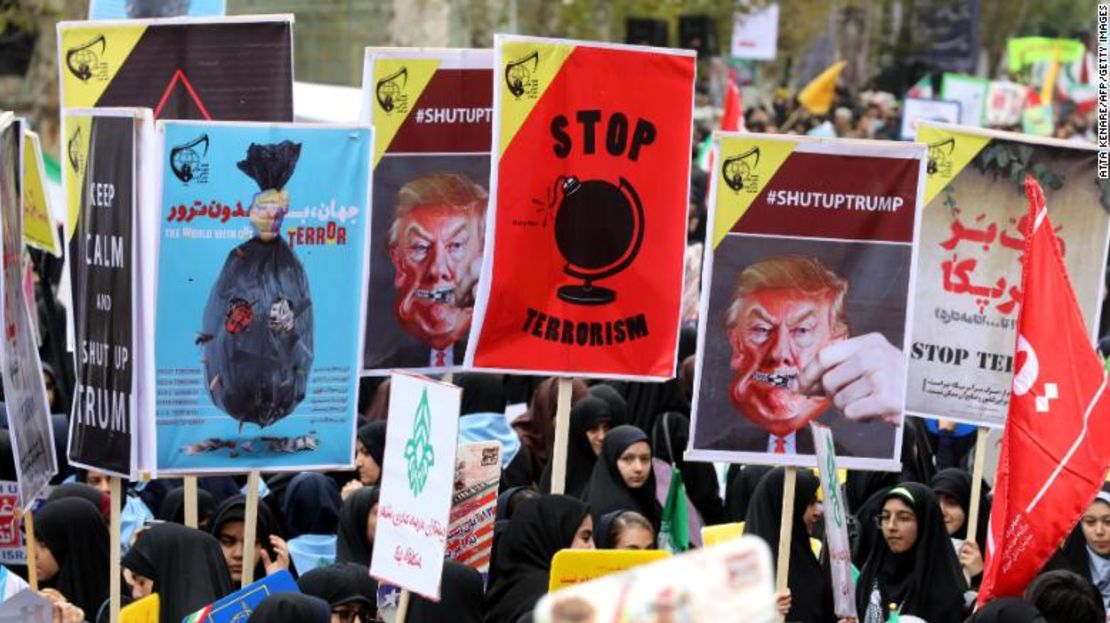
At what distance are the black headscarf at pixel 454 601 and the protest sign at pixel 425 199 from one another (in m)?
1.54

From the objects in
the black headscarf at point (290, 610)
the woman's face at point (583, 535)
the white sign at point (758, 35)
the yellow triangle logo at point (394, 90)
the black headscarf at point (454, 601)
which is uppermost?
the white sign at point (758, 35)

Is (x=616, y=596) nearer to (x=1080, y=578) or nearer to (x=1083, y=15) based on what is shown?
(x=1080, y=578)

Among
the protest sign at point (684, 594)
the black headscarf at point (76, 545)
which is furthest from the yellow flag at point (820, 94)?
the protest sign at point (684, 594)

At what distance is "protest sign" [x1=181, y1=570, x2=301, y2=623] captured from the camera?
21.8 ft

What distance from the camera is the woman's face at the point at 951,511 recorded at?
353 inches

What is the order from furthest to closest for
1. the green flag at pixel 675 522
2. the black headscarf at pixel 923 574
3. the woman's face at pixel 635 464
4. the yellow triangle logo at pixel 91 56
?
the woman's face at pixel 635 464 < the yellow triangle logo at pixel 91 56 < the green flag at pixel 675 522 < the black headscarf at pixel 923 574

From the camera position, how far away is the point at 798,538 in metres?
8.11

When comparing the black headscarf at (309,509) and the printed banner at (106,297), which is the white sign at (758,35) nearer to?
Answer: the black headscarf at (309,509)

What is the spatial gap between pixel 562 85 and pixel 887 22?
37.0m

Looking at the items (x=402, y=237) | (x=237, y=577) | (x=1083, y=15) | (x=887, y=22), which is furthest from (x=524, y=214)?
(x=1083, y=15)

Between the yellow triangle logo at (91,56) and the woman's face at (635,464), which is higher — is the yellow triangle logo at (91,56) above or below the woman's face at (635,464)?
above

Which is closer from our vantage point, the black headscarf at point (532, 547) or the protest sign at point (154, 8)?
the black headscarf at point (532, 547)

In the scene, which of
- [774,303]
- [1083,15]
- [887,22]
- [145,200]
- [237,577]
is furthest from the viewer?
[1083,15]

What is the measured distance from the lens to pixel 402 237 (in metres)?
8.67
